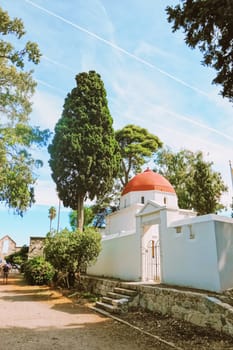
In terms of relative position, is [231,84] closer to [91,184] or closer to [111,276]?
[111,276]

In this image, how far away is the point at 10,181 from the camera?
12711 millimetres

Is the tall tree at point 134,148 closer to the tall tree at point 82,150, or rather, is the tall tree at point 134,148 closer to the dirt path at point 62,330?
the tall tree at point 82,150

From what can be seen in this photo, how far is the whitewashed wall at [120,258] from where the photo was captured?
12.0m

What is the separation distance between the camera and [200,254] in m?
8.39

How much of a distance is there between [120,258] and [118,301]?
4255mm

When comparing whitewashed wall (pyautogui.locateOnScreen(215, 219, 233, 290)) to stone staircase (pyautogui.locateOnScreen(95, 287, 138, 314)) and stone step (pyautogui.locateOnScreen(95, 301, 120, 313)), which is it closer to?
stone staircase (pyautogui.locateOnScreen(95, 287, 138, 314))

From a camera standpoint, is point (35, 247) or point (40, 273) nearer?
point (40, 273)

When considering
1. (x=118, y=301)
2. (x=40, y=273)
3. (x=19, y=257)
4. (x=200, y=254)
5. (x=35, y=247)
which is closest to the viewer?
(x=200, y=254)

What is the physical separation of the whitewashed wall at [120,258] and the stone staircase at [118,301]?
1.72 meters

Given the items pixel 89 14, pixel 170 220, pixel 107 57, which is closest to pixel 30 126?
pixel 107 57

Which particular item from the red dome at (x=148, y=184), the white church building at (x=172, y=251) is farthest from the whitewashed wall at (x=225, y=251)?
the red dome at (x=148, y=184)

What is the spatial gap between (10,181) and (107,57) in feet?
24.3

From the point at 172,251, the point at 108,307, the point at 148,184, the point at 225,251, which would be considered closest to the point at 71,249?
the point at 108,307

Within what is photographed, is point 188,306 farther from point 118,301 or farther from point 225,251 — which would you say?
point 118,301
